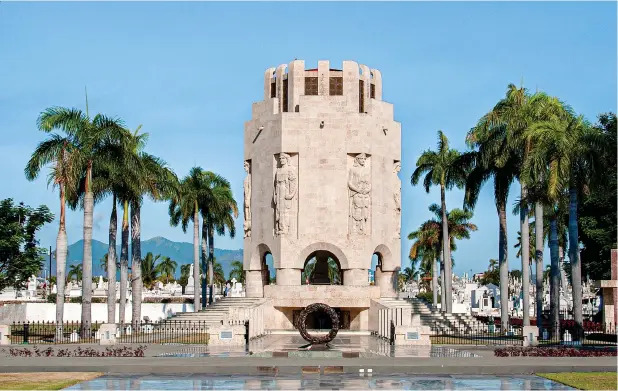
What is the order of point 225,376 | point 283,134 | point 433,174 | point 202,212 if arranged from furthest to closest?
point 202,212 → point 433,174 → point 283,134 → point 225,376

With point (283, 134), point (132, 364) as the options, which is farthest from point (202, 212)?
point (132, 364)

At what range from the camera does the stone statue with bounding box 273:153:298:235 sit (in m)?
61.4

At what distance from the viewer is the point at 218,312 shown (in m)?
59.5

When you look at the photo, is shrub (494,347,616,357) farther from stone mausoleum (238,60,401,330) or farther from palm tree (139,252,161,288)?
palm tree (139,252,161,288)

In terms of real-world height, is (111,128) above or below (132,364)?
above

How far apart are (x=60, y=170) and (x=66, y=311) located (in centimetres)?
3718

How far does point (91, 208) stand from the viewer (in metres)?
51.1

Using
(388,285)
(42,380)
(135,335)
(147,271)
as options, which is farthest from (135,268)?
(147,271)

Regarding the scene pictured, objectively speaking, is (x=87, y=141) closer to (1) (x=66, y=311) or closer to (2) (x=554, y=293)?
(2) (x=554, y=293)

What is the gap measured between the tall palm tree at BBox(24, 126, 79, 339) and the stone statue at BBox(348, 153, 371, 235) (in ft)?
61.8

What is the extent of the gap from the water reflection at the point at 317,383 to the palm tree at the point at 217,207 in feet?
161

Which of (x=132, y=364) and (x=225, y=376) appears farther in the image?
(x=132, y=364)

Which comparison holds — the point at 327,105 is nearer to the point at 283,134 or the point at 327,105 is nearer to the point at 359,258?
the point at 283,134

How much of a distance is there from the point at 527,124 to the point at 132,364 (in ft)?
95.2
